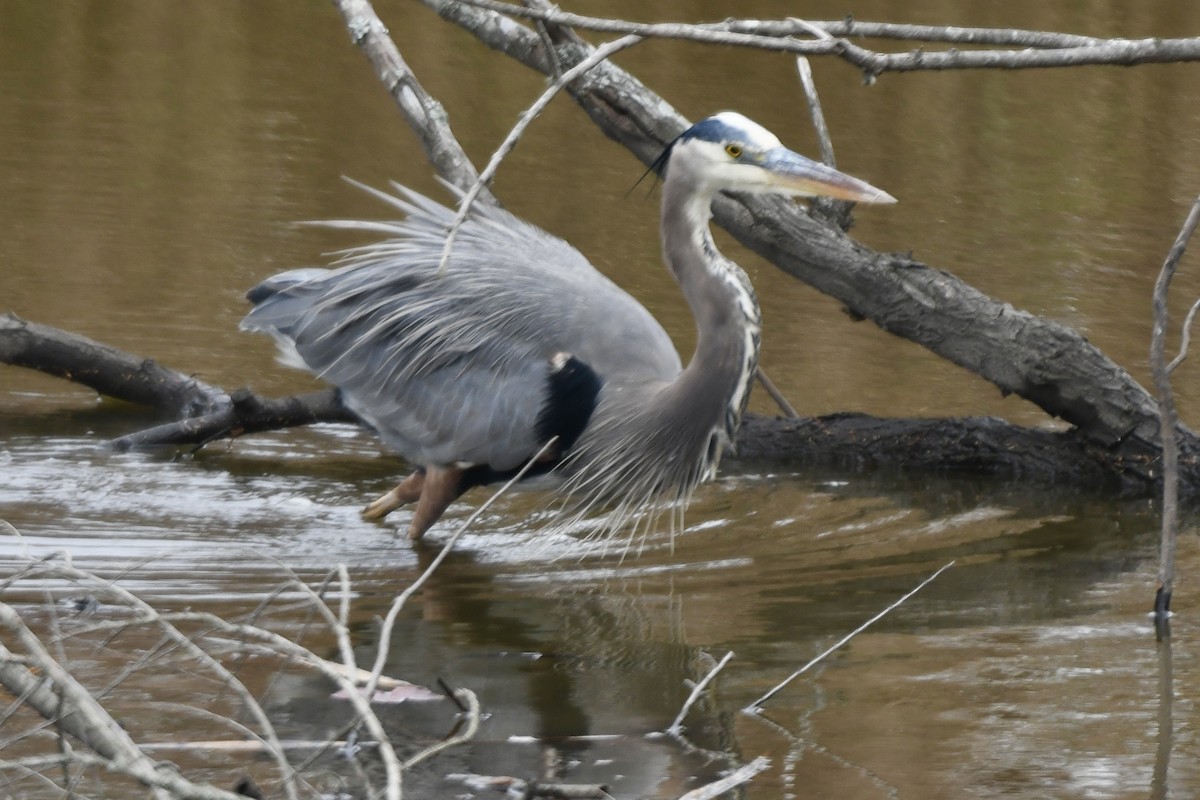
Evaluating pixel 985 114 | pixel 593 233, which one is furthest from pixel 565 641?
pixel 985 114

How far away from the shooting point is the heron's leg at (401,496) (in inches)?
220

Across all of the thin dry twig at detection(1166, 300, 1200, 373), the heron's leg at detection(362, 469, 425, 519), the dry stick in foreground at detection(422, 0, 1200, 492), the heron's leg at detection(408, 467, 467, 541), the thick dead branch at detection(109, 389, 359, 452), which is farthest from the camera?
the thick dead branch at detection(109, 389, 359, 452)

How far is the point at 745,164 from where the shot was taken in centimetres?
485

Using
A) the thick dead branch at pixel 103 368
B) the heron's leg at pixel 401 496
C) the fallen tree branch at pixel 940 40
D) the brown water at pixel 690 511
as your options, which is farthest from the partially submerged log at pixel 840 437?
the fallen tree branch at pixel 940 40

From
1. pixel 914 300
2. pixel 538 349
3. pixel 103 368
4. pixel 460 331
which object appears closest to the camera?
pixel 538 349

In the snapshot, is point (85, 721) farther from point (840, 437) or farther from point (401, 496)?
point (840, 437)

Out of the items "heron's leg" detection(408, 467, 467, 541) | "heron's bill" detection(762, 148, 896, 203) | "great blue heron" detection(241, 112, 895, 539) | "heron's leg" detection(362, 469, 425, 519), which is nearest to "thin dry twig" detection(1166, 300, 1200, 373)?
"heron's bill" detection(762, 148, 896, 203)

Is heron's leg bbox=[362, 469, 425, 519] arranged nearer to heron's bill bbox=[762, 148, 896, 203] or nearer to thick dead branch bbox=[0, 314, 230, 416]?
thick dead branch bbox=[0, 314, 230, 416]

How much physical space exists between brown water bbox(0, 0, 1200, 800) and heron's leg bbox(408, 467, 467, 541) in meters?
0.08

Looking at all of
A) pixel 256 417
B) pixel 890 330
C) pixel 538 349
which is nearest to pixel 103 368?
pixel 256 417

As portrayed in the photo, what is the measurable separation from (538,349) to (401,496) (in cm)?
76

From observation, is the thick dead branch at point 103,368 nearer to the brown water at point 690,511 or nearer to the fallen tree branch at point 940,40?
the brown water at point 690,511

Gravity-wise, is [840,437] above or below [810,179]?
below

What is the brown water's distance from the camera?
12.6ft
